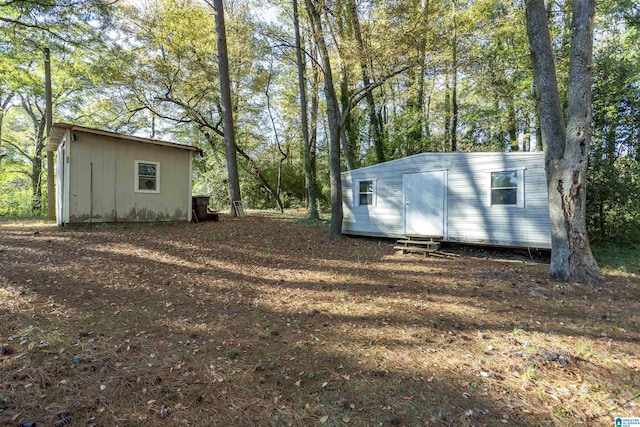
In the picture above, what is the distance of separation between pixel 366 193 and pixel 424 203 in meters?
2.06

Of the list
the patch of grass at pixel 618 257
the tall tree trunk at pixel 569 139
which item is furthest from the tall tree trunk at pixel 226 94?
the patch of grass at pixel 618 257

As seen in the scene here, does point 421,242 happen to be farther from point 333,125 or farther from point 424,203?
point 333,125

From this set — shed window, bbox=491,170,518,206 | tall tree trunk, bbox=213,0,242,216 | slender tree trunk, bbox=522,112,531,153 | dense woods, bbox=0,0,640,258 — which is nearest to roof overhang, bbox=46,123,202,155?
tall tree trunk, bbox=213,0,242,216

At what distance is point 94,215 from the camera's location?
8844 millimetres

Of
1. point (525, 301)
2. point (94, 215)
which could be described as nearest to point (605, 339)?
point (525, 301)

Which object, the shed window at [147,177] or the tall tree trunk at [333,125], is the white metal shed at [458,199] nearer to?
the tall tree trunk at [333,125]

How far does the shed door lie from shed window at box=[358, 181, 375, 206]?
1208mm

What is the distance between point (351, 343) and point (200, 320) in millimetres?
1744

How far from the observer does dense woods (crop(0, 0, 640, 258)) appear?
9.55 meters

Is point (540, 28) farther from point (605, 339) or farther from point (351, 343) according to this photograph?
point (351, 343)

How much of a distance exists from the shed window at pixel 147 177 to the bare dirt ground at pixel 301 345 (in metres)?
3.89

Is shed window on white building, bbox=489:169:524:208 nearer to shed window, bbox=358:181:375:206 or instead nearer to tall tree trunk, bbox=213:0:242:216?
shed window, bbox=358:181:375:206

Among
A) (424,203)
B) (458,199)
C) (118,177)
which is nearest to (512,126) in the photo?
(458,199)

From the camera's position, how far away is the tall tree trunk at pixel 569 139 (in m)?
5.19
